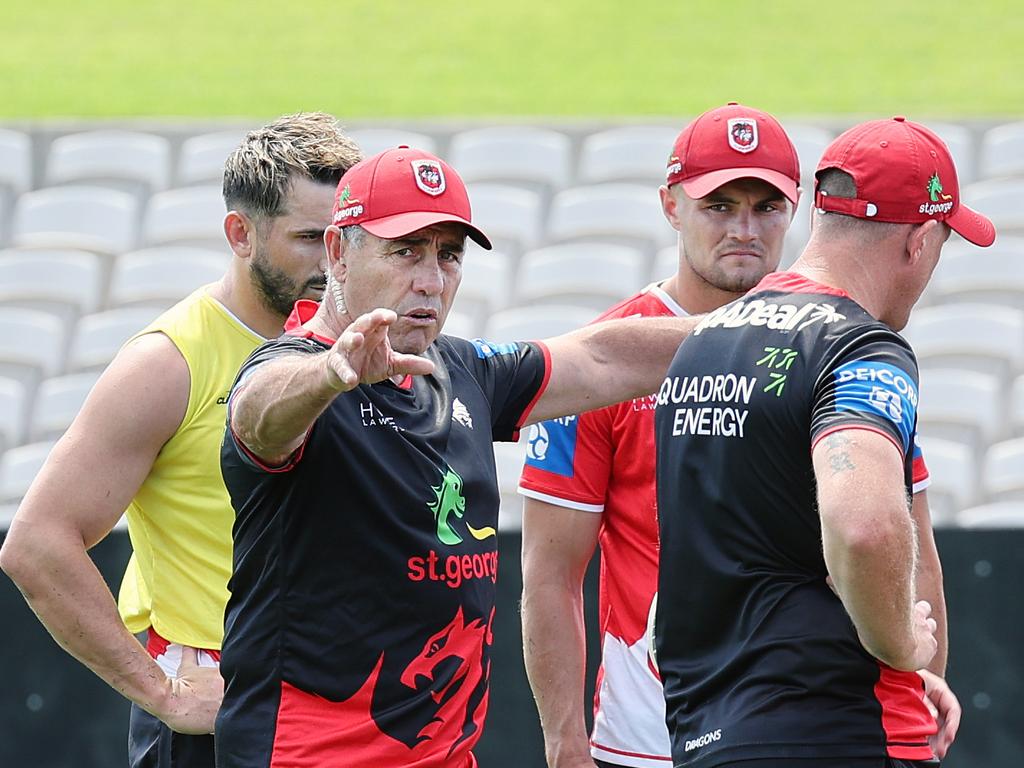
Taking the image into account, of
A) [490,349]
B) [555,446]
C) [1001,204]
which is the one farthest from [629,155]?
[490,349]

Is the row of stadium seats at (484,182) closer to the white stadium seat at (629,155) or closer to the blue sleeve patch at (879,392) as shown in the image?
the white stadium seat at (629,155)

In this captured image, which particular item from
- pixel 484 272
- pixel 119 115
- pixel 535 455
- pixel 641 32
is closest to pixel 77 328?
pixel 484 272

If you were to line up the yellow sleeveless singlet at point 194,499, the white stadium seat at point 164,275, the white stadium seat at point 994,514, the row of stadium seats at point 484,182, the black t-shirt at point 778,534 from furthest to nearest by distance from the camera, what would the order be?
the row of stadium seats at point 484,182
the white stadium seat at point 164,275
the white stadium seat at point 994,514
the yellow sleeveless singlet at point 194,499
the black t-shirt at point 778,534

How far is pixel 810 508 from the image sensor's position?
249cm

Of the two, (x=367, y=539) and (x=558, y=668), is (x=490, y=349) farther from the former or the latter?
(x=558, y=668)

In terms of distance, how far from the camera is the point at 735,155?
11.5 feet

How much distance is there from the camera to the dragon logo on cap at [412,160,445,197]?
2.68 meters

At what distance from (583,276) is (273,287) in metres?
4.63

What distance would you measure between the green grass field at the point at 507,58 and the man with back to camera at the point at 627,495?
7626 millimetres

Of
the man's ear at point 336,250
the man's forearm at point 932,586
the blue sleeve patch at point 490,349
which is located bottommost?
the man's forearm at point 932,586

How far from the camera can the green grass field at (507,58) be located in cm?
1153

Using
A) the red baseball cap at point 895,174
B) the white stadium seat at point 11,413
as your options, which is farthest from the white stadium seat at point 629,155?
the red baseball cap at point 895,174

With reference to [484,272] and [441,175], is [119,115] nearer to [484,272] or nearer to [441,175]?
[484,272]

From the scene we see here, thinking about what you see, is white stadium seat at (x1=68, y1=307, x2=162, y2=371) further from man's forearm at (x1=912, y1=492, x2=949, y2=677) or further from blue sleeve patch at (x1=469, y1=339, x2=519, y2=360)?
man's forearm at (x1=912, y1=492, x2=949, y2=677)
